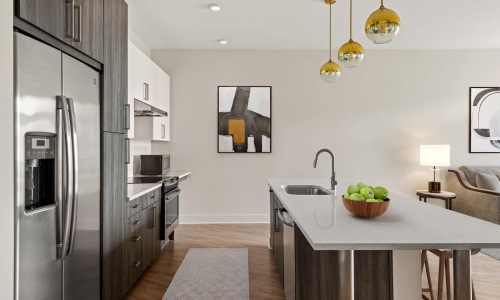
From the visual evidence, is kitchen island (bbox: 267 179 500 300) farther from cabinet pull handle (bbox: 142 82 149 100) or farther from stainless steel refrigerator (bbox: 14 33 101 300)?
cabinet pull handle (bbox: 142 82 149 100)

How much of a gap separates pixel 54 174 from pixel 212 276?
6.21 feet

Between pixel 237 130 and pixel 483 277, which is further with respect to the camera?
pixel 237 130

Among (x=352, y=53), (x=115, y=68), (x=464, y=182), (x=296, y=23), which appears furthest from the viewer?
(x=464, y=182)

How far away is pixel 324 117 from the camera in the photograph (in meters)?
5.38

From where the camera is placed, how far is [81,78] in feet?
6.44

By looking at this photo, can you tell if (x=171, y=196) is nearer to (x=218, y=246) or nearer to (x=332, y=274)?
(x=218, y=246)

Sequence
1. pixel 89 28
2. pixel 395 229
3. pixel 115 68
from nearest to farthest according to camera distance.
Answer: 1. pixel 395 229
2. pixel 89 28
3. pixel 115 68

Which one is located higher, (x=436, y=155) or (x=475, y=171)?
(x=436, y=155)

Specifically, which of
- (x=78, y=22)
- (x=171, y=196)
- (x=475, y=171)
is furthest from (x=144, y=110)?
(x=475, y=171)

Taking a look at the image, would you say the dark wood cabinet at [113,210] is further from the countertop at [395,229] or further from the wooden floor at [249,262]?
the countertop at [395,229]

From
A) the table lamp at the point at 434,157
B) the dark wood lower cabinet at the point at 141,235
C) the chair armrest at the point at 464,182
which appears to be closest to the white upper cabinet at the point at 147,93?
the dark wood lower cabinet at the point at 141,235

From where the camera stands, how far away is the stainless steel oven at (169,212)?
11.8ft

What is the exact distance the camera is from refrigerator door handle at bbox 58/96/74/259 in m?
1.70

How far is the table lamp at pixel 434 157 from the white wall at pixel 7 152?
514cm
